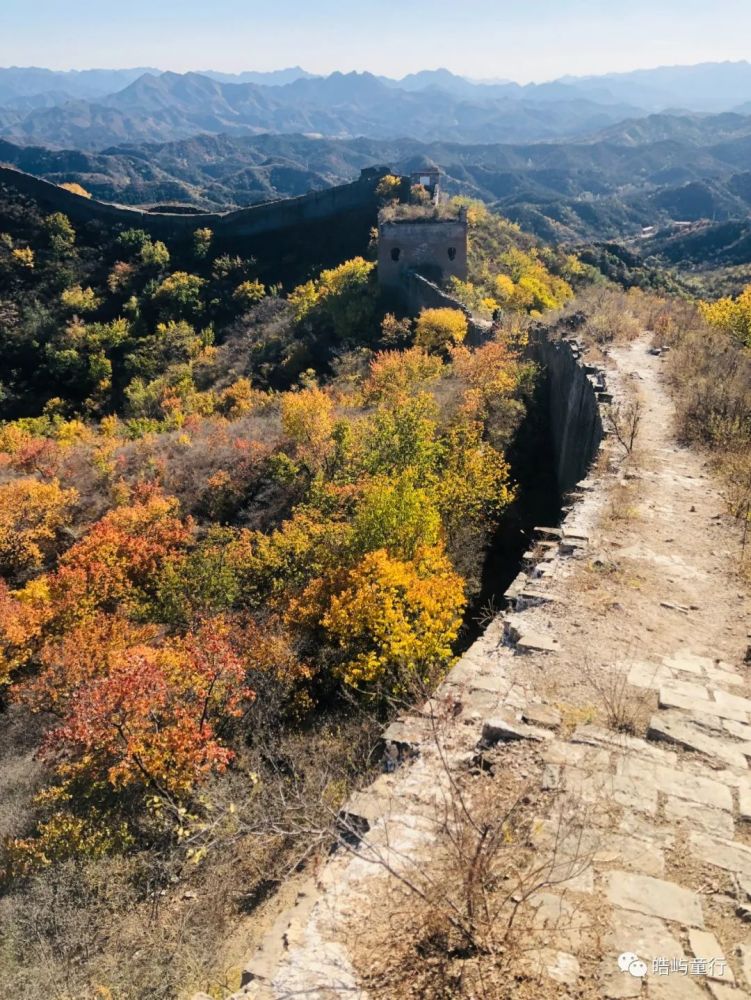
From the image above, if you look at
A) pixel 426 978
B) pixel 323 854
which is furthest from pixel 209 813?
pixel 426 978

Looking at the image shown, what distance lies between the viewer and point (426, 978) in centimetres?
436

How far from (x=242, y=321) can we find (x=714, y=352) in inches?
1447

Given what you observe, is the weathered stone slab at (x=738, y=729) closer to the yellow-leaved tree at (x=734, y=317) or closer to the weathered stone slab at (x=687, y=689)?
the weathered stone slab at (x=687, y=689)

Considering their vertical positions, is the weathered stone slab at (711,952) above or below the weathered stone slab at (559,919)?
above

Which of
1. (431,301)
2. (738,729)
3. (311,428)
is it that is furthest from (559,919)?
(431,301)

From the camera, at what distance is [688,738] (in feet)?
20.9

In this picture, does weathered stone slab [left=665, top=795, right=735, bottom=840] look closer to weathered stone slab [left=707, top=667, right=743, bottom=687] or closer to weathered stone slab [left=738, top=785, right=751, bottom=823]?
weathered stone slab [left=738, top=785, right=751, bottom=823]

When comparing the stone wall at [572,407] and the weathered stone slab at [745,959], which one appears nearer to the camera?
the weathered stone slab at [745,959]

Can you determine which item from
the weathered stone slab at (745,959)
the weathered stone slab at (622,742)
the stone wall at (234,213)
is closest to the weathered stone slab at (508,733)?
the weathered stone slab at (622,742)

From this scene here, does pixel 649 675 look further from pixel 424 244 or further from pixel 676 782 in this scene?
pixel 424 244

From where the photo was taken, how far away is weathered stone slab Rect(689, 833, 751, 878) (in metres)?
5.03

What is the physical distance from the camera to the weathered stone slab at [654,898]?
183 inches

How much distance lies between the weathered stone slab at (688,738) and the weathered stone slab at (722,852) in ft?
3.20

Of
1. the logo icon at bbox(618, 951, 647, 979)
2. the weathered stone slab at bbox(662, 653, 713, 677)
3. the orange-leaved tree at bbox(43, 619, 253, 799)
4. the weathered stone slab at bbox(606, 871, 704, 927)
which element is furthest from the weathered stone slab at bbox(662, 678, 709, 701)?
the orange-leaved tree at bbox(43, 619, 253, 799)
